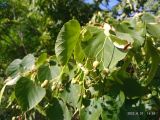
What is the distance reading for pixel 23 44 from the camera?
10711 mm

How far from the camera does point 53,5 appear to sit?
7.44 m

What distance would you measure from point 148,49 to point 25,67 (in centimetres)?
30

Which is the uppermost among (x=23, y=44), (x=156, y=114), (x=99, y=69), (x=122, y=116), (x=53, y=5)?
(x=99, y=69)

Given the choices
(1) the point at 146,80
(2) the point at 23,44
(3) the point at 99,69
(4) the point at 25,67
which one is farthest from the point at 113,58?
(2) the point at 23,44

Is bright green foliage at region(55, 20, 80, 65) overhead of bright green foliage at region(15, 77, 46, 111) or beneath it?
overhead

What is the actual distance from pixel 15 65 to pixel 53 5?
642cm

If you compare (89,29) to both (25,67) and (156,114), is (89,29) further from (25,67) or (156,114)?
(156,114)

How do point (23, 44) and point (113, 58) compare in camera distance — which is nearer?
point (113, 58)

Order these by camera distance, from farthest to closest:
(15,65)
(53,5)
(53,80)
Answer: (53,5)
(15,65)
(53,80)

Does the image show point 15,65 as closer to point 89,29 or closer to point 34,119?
point 34,119

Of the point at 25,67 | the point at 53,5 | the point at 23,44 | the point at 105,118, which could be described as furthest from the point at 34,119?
the point at 23,44

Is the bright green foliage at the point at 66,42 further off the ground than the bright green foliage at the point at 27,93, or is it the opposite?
the bright green foliage at the point at 66,42

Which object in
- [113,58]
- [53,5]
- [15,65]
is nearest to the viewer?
[113,58]

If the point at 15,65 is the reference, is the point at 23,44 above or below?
below
